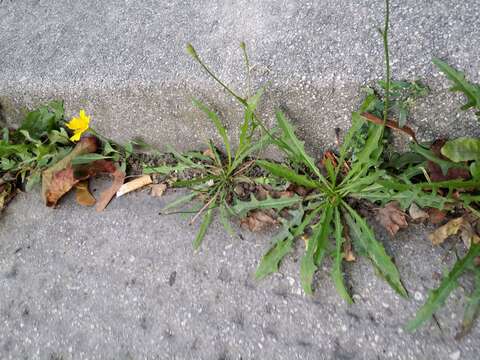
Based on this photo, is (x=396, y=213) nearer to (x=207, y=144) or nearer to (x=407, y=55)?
(x=407, y=55)

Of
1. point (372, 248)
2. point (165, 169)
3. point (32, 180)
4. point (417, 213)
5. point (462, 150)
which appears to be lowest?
point (32, 180)

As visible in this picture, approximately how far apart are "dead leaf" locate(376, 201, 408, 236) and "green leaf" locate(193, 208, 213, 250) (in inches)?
23.9

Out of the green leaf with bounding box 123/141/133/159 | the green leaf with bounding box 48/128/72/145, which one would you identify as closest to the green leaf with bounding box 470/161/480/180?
the green leaf with bounding box 123/141/133/159

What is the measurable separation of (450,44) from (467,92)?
0.61ft

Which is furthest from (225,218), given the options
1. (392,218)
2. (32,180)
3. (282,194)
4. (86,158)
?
(32,180)

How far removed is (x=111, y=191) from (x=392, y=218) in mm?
1133

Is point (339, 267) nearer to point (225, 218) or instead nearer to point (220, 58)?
point (225, 218)

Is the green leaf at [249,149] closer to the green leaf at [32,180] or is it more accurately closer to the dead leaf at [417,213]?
the dead leaf at [417,213]

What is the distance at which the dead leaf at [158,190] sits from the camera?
1740 millimetres

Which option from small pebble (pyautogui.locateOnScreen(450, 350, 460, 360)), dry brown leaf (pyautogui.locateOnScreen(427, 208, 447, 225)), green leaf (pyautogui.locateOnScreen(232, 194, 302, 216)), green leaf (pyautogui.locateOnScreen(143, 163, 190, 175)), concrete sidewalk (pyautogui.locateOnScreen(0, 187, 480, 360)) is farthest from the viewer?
green leaf (pyautogui.locateOnScreen(143, 163, 190, 175))

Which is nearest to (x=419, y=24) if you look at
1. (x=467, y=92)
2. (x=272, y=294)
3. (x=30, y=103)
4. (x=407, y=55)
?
(x=407, y=55)

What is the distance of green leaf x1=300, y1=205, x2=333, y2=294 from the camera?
131 cm

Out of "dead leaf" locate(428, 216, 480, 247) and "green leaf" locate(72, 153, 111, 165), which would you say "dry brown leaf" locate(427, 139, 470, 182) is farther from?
"green leaf" locate(72, 153, 111, 165)

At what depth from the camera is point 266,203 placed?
1.51 metres
